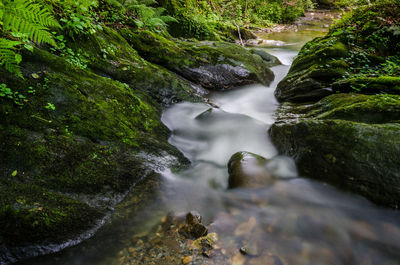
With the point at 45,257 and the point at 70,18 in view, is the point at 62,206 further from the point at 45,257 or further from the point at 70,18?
the point at 70,18

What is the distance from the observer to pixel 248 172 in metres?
3.16

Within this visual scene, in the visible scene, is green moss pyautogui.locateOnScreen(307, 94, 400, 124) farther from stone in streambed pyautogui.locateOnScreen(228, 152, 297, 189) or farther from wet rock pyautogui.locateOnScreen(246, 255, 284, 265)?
wet rock pyautogui.locateOnScreen(246, 255, 284, 265)

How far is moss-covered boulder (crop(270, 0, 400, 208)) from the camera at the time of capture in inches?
101

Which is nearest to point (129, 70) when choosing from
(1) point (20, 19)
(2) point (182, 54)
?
(2) point (182, 54)

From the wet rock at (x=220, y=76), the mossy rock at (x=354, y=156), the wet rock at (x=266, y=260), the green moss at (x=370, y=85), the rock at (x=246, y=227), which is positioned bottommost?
the rock at (x=246, y=227)

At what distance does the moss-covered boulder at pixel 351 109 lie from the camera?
258 centimetres

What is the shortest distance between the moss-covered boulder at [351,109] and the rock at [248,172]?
0.53 metres

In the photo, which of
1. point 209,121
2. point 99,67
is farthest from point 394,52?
point 99,67

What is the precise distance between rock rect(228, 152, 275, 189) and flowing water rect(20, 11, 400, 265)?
94 millimetres

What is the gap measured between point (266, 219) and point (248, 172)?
2.31 ft

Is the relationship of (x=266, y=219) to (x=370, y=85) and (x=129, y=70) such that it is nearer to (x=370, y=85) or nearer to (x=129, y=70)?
(x=370, y=85)

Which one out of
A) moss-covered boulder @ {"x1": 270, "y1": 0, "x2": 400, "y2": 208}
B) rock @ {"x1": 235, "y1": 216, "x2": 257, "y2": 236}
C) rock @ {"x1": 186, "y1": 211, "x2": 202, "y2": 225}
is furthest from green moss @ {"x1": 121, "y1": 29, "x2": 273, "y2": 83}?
rock @ {"x1": 235, "y1": 216, "x2": 257, "y2": 236}

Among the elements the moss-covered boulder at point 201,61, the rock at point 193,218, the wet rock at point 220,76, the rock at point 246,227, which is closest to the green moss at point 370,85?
the wet rock at point 220,76

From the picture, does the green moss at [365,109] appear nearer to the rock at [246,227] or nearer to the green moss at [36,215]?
the rock at [246,227]
